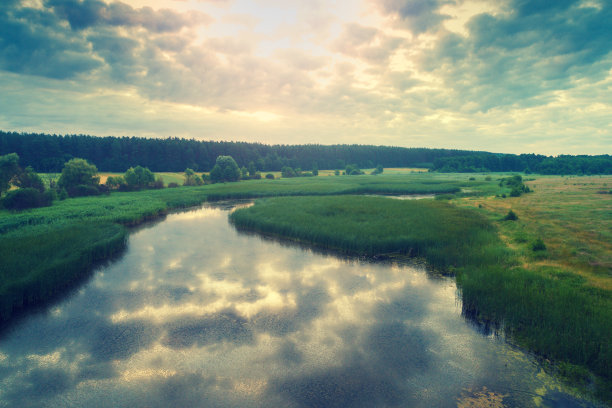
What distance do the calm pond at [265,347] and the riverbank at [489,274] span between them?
1108 millimetres

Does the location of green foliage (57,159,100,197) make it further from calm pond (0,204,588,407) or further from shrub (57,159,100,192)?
calm pond (0,204,588,407)

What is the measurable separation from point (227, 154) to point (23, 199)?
95.4 m

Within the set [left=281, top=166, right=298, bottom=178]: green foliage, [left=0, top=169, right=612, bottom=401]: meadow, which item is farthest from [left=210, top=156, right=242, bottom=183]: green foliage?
[left=0, top=169, right=612, bottom=401]: meadow

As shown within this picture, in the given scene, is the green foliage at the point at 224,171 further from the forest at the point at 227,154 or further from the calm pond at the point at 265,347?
the calm pond at the point at 265,347

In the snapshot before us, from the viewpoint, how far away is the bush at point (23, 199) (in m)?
38.4

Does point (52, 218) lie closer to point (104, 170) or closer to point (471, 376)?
point (471, 376)

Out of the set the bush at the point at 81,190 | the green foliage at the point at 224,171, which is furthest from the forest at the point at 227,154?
the bush at the point at 81,190

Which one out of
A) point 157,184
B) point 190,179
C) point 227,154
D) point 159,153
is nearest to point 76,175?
point 157,184

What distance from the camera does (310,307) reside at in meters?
14.9

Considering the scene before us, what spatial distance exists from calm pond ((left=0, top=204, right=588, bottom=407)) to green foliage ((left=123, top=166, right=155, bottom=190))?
58.0m

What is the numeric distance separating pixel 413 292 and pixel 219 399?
1163 cm

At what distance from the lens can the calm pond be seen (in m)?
9.11

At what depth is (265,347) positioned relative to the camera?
1157 cm

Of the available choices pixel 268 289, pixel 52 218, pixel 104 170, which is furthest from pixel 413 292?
pixel 104 170
